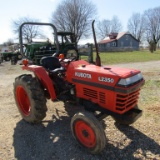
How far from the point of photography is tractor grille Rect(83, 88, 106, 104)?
285 centimetres

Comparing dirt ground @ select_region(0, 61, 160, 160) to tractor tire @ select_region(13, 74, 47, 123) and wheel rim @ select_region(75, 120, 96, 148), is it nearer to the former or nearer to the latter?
wheel rim @ select_region(75, 120, 96, 148)

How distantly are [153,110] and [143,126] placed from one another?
2.66 ft

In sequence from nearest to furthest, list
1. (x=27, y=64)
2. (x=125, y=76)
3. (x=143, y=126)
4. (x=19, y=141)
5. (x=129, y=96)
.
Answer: (x=125, y=76) → (x=129, y=96) → (x=19, y=141) → (x=143, y=126) → (x=27, y=64)

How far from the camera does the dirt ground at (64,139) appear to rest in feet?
9.26

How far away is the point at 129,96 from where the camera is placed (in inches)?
109

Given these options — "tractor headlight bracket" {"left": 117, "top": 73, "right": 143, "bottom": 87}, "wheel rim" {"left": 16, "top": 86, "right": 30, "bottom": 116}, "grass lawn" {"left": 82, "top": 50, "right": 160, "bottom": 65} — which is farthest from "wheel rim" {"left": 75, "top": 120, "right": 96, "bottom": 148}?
"grass lawn" {"left": 82, "top": 50, "right": 160, "bottom": 65}

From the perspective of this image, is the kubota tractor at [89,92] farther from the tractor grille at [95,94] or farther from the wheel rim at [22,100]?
the wheel rim at [22,100]

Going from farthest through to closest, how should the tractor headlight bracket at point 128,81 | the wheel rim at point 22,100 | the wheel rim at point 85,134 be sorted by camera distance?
the wheel rim at point 22,100
the wheel rim at point 85,134
the tractor headlight bracket at point 128,81

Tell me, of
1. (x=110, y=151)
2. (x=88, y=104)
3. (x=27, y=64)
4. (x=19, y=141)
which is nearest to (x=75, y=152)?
(x=110, y=151)

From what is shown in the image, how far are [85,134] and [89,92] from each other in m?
0.63

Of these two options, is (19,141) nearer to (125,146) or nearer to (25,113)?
(25,113)


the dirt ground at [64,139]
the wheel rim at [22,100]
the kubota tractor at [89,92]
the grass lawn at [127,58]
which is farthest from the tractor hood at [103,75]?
the grass lawn at [127,58]

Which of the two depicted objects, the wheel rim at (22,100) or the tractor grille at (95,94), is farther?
the wheel rim at (22,100)

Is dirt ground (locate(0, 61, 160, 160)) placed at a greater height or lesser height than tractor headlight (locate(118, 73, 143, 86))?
lesser
